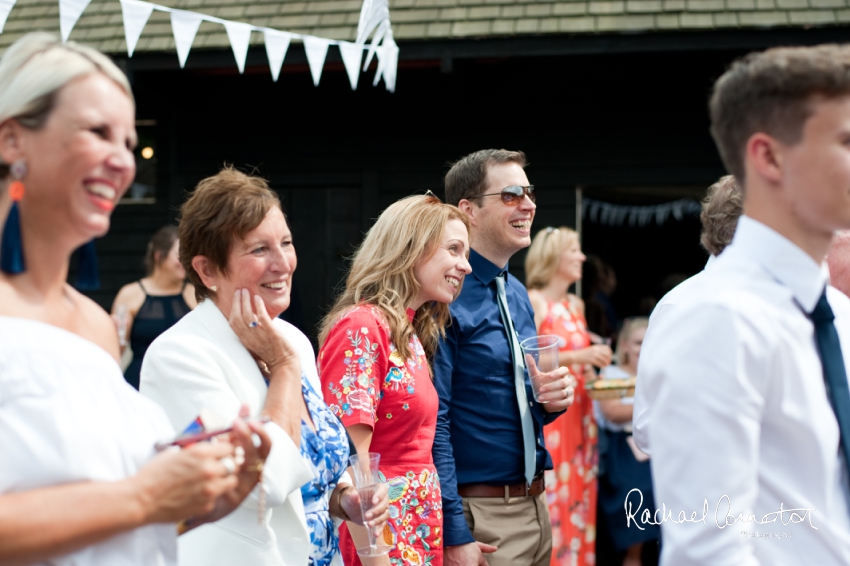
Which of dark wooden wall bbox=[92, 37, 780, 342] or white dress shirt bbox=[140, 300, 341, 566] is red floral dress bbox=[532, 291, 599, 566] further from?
white dress shirt bbox=[140, 300, 341, 566]

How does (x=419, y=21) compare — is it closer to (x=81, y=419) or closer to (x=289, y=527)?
(x=289, y=527)

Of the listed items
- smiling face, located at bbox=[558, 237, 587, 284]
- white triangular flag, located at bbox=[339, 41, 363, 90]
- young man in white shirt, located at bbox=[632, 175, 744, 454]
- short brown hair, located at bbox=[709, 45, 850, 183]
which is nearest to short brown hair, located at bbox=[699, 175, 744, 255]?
young man in white shirt, located at bbox=[632, 175, 744, 454]

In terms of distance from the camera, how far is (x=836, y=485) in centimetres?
147

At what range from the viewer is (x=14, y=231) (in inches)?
53.8

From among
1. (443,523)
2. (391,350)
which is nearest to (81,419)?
(391,350)

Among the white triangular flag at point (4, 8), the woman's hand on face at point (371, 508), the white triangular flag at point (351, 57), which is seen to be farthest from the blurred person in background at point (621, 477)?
the white triangular flag at point (4, 8)

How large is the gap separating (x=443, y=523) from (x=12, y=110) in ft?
6.84

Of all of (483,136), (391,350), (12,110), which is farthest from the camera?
(483,136)

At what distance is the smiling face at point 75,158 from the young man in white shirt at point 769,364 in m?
1.01

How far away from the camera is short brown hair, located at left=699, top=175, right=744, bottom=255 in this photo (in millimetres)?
2969

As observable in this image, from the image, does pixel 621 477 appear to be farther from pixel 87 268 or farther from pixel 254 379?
pixel 87 268

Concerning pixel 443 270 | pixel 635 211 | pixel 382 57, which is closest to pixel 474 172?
pixel 443 270

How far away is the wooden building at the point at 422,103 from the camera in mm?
6242

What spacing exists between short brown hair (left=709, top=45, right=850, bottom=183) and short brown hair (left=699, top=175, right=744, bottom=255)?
1423 mm
